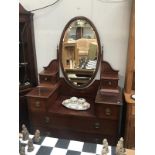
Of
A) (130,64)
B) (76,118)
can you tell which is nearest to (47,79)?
(76,118)

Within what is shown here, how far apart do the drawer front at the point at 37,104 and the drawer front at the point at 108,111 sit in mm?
529

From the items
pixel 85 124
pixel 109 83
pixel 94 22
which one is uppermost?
pixel 94 22

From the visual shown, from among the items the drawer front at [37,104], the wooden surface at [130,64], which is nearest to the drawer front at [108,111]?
the wooden surface at [130,64]

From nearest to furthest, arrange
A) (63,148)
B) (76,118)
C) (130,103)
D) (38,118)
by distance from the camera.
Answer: (63,148), (130,103), (76,118), (38,118)

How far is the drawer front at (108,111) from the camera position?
1.66m

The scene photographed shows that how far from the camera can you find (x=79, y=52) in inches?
78.4

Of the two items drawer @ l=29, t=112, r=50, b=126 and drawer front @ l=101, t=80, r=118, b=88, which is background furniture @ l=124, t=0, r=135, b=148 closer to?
drawer front @ l=101, t=80, r=118, b=88

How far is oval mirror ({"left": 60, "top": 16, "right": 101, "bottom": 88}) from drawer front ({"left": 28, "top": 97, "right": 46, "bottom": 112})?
0.43 metres

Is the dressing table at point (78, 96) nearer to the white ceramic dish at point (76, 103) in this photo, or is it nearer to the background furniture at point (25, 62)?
the white ceramic dish at point (76, 103)

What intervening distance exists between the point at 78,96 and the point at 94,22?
0.83 metres

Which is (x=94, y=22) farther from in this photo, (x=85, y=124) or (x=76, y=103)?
(x=85, y=124)

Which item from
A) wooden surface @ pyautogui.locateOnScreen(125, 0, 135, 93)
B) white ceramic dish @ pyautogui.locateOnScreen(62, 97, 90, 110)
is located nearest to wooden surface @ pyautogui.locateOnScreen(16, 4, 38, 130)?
white ceramic dish @ pyautogui.locateOnScreen(62, 97, 90, 110)
